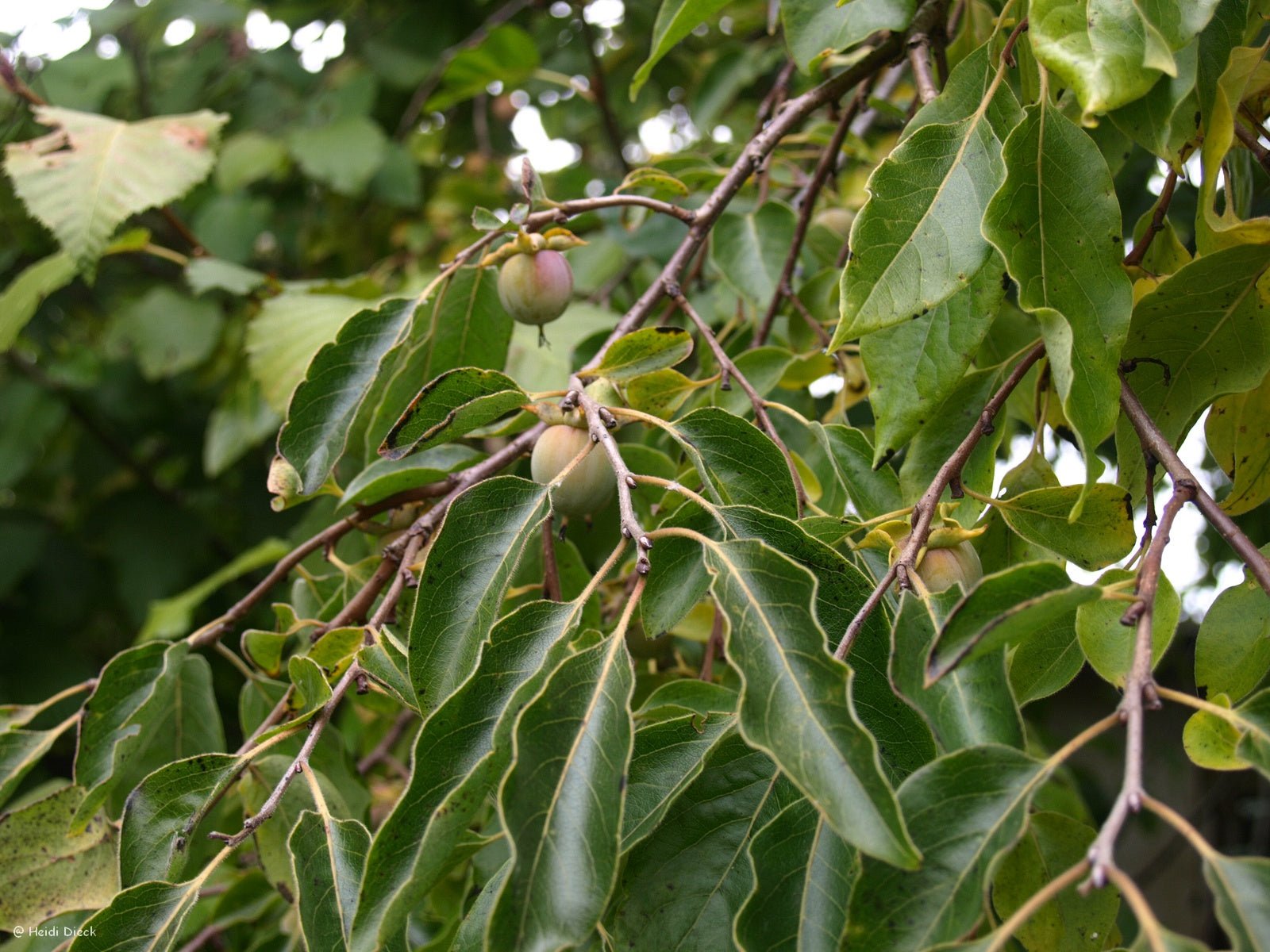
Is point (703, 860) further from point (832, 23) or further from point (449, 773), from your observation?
point (832, 23)

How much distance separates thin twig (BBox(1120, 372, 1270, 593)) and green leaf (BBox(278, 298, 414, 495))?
0.53 meters

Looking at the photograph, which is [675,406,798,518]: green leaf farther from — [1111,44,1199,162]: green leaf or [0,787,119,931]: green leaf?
[0,787,119,931]: green leaf

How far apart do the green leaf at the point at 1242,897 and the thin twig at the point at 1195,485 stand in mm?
154

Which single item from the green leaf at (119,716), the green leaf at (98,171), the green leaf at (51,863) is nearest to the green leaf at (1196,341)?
the green leaf at (119,716)

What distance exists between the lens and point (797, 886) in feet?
1.69

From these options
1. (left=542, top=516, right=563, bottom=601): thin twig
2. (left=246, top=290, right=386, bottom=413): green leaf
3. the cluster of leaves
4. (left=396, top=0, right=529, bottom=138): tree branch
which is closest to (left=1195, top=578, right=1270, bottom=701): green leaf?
the cluster of leaves

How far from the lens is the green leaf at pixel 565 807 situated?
47cm

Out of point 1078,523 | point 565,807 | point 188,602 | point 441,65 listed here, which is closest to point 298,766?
point 565,807

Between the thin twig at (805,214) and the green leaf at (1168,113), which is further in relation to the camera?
the thin twig at (805,214)

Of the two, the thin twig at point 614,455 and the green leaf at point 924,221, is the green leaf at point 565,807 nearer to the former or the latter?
the thin twig at point 614,455

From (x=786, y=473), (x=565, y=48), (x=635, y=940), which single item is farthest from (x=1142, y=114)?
(x=565, y=48)

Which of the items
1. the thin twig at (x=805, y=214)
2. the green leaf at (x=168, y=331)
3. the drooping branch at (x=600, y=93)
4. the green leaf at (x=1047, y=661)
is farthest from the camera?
the green leaf at (x=168, y=331)

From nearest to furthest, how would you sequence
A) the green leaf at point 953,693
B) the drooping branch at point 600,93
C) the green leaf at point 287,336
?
the green leaf at point 953,693 < the green leaf at point 287,336 < the drooping branch at point 600,93

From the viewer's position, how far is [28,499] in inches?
103
